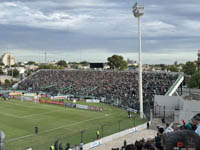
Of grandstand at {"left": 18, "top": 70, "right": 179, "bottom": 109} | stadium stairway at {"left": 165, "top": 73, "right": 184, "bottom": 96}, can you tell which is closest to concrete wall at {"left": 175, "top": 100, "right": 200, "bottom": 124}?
grandstand at {"left": 18, "top": 70, "right": 179, "bottom": 109}

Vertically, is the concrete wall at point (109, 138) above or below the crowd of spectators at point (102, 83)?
below

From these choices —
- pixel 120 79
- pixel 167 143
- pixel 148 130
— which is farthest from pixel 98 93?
pixel 167 143

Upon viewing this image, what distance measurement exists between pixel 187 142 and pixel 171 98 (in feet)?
114

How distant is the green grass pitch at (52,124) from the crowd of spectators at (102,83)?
10.7 meters

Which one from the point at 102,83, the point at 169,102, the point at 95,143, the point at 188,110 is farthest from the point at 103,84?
the point at 95,143

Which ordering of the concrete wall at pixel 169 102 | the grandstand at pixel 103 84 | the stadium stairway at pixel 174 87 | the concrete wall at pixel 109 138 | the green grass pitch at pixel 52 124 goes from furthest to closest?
the grandstand at pixel 103 84, the stadium stairway at pixel 174 87, the concrete wall at pixel 169 102, the green grass pitch at pixel 52 124, the concrete wall at pixel 109 138

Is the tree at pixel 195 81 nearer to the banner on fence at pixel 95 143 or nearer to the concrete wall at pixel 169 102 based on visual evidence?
the concrete wall at pixel 169 102

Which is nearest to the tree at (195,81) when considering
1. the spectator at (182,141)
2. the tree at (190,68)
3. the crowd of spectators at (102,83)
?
the crowd of spectators at (102,83)

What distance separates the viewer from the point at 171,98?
116 feet

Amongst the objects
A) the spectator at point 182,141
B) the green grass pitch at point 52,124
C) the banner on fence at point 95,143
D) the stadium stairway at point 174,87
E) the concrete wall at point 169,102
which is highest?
the spectator at point 182,141

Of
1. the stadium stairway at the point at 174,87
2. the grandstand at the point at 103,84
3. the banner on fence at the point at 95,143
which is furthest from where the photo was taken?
the grandstand at the point at 103,84

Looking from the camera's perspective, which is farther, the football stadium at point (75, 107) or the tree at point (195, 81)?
the tree at point (195, 81)

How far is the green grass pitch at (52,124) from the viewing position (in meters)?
23.2

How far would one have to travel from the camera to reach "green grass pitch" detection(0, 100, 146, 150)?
76.2 feet
